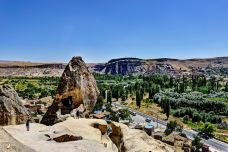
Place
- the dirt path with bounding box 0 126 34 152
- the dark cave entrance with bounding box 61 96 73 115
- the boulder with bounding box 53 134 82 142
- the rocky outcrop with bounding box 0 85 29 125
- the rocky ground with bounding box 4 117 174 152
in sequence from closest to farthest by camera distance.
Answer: the dirt path with bounding box 0 126 34 152
the rocky ground with bounding box 4 117 174 152
the boulder with bounding box 53 134 82 142
the rocky outcrop with bounding box 0 85 29 125
the dark cave entrance with bounding box 61 96 73 115

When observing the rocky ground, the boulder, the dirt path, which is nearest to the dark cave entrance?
the rocky ground

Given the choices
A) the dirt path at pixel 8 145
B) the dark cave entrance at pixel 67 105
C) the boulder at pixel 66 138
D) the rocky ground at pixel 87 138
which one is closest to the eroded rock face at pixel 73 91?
the dark cave entrance at pixel 67 105

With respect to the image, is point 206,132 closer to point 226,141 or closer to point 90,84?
point 226,141

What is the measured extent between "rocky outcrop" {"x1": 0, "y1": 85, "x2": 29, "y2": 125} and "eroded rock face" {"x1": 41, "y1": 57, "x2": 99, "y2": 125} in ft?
9.56

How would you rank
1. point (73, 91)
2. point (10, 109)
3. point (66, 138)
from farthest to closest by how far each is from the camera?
point (73, 91) → point (10, 109) → point (66, 138)

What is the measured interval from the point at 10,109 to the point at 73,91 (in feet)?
25.2

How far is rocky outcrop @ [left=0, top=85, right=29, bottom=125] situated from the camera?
38156 millimetres

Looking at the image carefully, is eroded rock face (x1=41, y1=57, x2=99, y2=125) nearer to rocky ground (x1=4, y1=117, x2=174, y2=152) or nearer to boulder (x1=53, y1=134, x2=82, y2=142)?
rocky ground (x1=4, y1=117, x2=174, y2=152)

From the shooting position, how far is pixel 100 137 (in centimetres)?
3005

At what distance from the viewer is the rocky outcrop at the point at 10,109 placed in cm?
3816

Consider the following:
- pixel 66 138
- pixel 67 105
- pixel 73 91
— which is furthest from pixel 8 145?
pixel 73 91

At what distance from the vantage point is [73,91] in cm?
4241

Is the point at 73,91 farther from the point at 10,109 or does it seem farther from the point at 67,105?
the point at 10,109

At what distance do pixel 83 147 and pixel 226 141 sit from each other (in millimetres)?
70406
